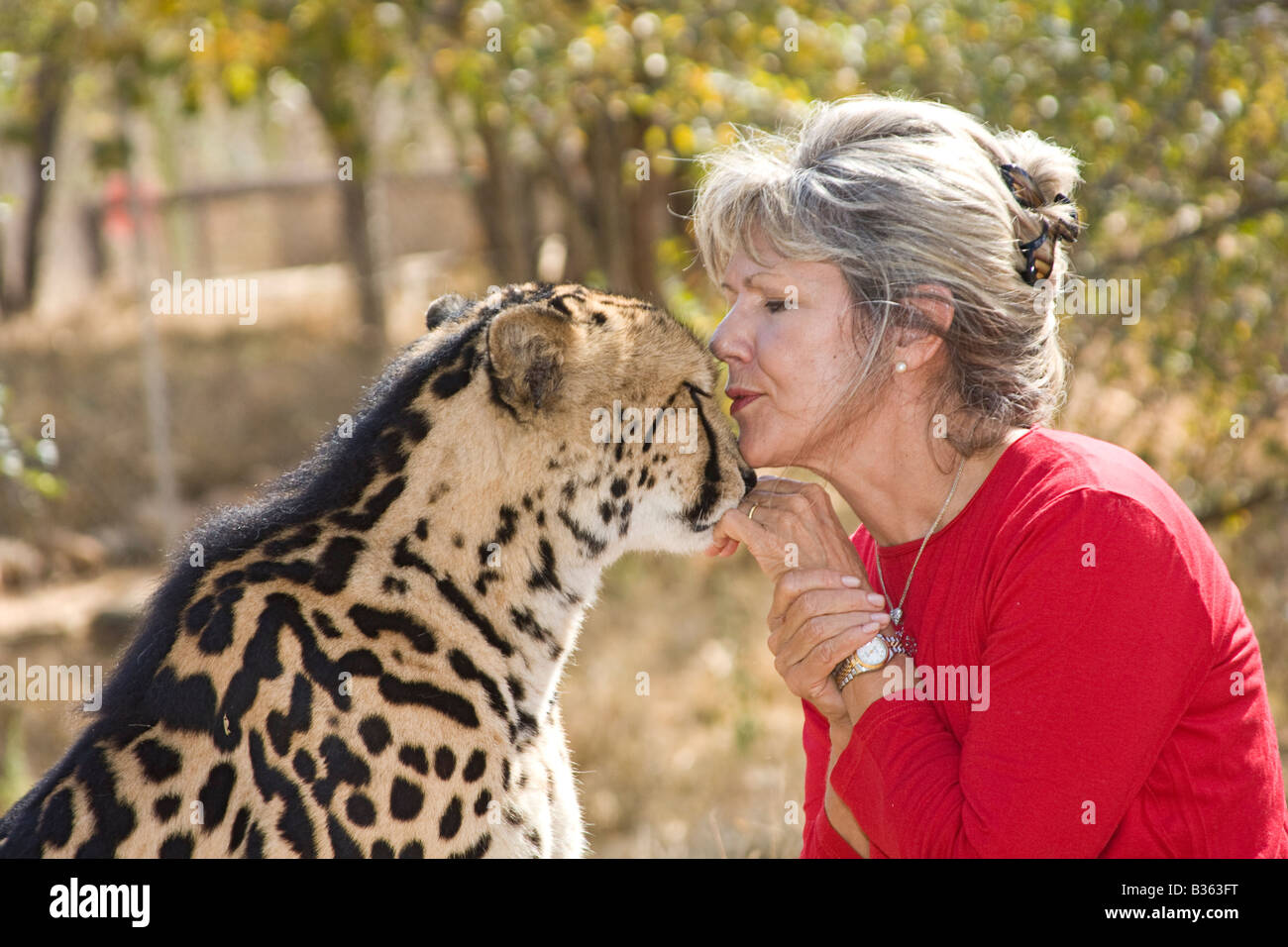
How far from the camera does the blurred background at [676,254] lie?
4.73 metres

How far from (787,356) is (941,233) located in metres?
0.36

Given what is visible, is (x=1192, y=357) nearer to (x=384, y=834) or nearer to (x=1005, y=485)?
(x=1005, y=485)

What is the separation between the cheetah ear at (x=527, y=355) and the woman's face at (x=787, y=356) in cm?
32

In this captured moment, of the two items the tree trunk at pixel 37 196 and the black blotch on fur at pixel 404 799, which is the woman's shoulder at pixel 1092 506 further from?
the tree trunk at pixel 37 196

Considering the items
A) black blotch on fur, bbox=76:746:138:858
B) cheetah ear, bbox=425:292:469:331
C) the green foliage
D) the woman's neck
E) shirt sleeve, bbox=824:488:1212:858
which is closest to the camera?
shirt sleeve, bbox=824:488:1212:858

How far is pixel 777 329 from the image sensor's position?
2.43 m

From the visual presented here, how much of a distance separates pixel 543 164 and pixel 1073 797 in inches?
301

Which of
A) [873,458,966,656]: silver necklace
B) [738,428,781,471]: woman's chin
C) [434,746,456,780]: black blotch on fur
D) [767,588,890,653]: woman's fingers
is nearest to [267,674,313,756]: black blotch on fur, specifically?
[434,746,456,780]: black blotch on fur

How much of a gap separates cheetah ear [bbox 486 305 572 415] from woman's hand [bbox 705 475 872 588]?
45cm

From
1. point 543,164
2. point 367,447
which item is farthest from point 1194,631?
point 543,164

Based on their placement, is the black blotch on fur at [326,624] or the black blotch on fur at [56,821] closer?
the black blotch on fur at [56,821]

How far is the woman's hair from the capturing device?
2.30 meters

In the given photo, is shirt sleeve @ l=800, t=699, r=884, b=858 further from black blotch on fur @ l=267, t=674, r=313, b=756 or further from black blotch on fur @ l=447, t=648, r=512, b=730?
black blotch on fur @ l=267, t=674, r=313, b=756

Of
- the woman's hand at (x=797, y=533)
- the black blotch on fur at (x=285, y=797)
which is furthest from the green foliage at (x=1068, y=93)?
the black blotch on fur at (x=285, y=797)
